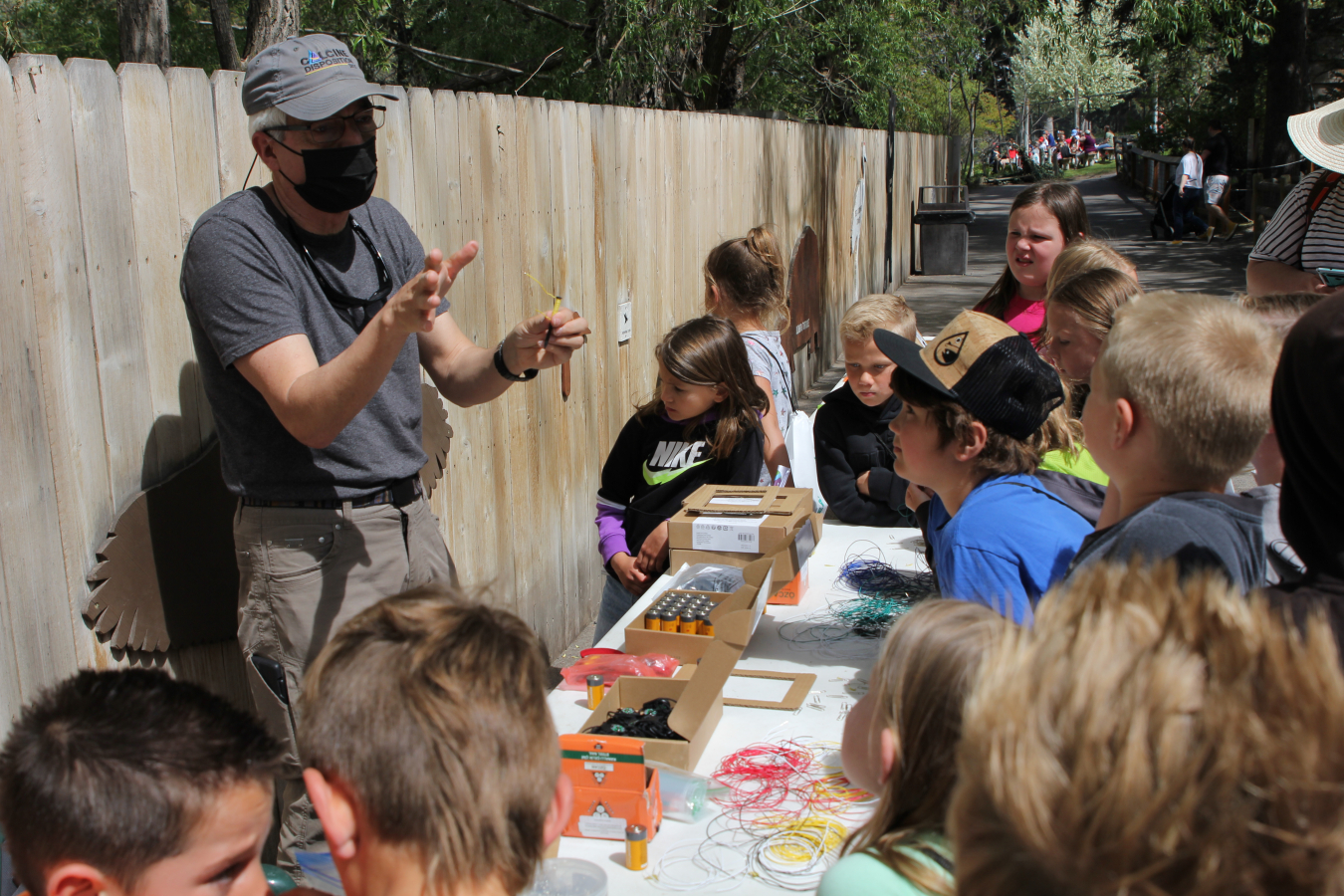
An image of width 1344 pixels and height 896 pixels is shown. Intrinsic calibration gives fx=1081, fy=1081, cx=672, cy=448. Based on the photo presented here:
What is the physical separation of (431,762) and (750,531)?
6.34 ft

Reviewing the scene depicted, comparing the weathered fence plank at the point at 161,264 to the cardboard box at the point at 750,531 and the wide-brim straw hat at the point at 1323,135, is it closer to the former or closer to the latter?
the cardboard box at the point at 750,531

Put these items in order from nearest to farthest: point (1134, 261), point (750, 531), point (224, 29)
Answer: point (750, 531), point (224, 29), point (1134, 261)

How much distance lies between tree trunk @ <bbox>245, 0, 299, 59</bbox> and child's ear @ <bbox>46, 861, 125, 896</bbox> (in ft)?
22.2

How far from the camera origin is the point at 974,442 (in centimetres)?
247

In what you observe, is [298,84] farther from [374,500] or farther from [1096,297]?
[1096,297]

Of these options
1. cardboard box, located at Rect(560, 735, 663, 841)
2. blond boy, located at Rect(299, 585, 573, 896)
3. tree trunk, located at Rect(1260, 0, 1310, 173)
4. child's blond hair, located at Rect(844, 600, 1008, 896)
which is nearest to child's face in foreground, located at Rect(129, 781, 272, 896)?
blond boy, located at Rect(299, 585, 573, 896)

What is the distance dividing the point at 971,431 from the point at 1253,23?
16.0 m

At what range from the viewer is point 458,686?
1417 millimetres

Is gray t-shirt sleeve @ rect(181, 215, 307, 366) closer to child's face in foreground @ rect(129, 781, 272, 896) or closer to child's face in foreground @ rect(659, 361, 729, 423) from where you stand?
child's face in foreground @ rect(129, 781, 272, 896)

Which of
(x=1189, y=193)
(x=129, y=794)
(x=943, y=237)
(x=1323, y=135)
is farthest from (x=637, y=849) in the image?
(x=1189, y=193)

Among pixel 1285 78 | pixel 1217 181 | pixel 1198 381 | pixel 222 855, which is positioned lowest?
pixel 222 855

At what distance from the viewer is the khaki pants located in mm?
2523

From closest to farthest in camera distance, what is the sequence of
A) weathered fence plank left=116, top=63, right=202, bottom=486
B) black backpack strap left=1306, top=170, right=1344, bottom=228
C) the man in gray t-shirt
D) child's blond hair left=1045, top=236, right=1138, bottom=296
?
the man in gray t-shirt, weathered fence plank left=116, top=63, right=202, bottom=486, child's blond hair left=1045, top=236, right=1138, bottom=296, black backpack strap left=1306, top=170, right=1344, bottom=228

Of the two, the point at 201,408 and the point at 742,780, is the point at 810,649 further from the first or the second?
the point at 201,408
